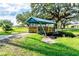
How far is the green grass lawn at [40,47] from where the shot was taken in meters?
2.27

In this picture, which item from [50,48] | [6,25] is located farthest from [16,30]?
[50,48]

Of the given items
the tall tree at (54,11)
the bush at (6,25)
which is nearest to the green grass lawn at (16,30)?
the bush at (6,25)

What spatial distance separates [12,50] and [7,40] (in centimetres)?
12

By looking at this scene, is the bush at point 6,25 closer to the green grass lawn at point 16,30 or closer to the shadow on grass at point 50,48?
the green grass lawn at point 16,30

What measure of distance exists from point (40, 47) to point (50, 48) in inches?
3.6

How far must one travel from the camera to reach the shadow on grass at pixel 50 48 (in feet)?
7.45

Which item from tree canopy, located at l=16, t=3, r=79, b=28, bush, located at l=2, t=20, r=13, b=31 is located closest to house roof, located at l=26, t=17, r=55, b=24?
tree canopy, located at l=16, t=3, r=79, b=28

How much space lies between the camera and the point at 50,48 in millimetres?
2301

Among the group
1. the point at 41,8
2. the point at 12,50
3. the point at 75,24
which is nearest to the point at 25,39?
the point at 12,50

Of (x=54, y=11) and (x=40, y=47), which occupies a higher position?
(x=54, y=11)

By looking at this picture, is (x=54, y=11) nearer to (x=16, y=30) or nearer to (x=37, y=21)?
(x=37, y=21)

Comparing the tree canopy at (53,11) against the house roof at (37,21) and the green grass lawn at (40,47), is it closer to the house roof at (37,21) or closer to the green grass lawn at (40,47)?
the house roof at (37,21)

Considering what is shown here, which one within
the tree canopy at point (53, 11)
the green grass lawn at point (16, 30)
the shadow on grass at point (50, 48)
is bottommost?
the shadow on grass at point (50, 48)

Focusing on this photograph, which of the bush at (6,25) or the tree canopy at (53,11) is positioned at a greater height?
the tree canopy at (53,11)
